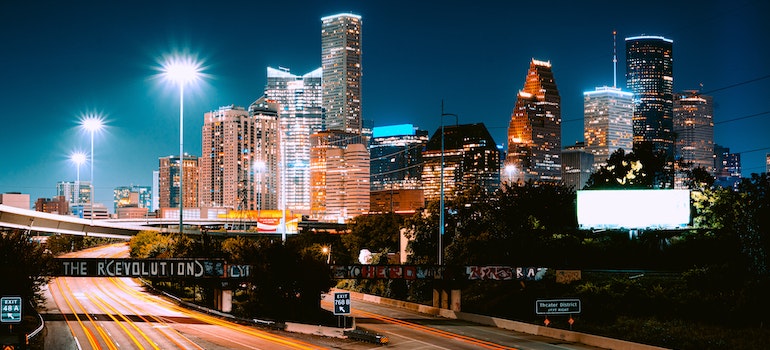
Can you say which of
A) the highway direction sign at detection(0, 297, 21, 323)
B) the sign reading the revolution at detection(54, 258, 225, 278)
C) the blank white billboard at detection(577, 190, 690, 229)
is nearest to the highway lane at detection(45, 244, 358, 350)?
the sign reading the revolution at detection(54, 258, 225, 278)

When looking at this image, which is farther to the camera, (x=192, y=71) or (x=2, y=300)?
(x=192, y=71)

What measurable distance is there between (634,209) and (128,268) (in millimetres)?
46967

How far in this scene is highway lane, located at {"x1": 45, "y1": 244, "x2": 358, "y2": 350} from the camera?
4200 cm

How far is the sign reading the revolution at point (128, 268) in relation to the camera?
55812 millimetres

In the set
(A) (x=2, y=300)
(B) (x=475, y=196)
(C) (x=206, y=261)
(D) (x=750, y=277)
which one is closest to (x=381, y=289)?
(B) (x=475, y=196)

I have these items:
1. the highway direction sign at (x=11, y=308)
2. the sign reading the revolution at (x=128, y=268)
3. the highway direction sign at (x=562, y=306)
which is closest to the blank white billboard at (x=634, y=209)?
the highway direction sign at (x=562, y=306)

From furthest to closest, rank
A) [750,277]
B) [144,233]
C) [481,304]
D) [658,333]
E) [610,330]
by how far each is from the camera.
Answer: [144,233] < [481,304] < [750,277] < [610,330] < [658,333]

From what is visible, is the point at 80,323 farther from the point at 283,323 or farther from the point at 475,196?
the point at 475,196

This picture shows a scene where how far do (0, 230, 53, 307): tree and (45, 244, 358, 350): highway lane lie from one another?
3350 mm

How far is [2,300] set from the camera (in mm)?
31312

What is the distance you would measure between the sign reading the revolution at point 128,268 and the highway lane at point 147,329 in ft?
10.6

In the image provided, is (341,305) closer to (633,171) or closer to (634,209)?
(634,209)

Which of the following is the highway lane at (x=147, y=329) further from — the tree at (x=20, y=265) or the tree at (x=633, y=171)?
the tree at (x=633, y=171)

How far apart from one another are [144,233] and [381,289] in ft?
183
